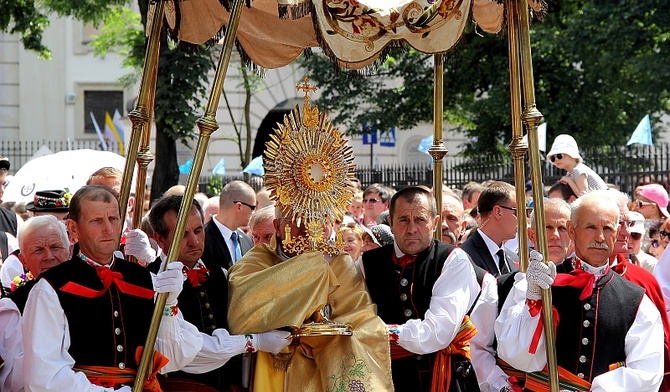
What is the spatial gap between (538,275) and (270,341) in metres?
1.41

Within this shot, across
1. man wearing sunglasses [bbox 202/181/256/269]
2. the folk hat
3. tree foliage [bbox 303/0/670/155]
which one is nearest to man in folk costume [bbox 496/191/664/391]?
man wearing sunglasses [bbox 202/181/256/269]

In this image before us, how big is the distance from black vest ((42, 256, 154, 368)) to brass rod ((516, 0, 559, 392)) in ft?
6.17

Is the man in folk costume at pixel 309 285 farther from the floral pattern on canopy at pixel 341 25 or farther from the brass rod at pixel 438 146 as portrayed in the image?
the brass rod at pixel 438 146

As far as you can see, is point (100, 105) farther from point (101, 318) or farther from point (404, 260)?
point (101, 318)

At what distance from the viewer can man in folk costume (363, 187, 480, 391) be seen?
20.5 ft

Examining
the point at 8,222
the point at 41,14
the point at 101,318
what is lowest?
the point at 101,318

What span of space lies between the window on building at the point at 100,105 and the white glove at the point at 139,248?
24.1m

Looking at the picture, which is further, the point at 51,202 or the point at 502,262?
the point at 51,202

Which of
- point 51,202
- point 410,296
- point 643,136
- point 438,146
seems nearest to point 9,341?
point 410,296

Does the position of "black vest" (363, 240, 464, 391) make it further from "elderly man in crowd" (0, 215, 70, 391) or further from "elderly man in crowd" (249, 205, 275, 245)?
"elderly man in crowd" (0, 215, 70, 391)

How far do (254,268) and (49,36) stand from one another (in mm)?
24183

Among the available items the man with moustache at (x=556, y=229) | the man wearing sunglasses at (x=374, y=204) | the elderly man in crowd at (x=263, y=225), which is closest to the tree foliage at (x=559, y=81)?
the man wearing sunglasses at (x=374, y=204)

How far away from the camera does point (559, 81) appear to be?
812 inches

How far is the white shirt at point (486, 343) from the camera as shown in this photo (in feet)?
20.3
